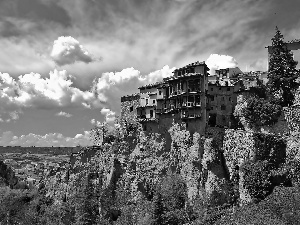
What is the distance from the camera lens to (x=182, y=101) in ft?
251

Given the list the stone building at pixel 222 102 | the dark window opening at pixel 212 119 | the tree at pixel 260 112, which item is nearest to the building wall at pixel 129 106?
→ the stone building at pixel 222 102

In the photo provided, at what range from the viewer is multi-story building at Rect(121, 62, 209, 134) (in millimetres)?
74375

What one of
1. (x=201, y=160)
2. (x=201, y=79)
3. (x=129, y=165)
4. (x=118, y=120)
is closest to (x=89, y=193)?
(x=129, y=165)

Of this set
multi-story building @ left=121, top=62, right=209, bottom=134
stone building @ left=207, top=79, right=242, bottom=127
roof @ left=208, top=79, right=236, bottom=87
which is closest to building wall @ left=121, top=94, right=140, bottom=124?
→ multi-story building @ left=121, top=62, right=209, bottom=134

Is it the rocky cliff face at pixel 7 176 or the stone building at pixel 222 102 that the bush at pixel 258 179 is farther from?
the rocky cliff face at pixel 7 176

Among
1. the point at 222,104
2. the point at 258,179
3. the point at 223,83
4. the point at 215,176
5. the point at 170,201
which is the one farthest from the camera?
the point at 223,83

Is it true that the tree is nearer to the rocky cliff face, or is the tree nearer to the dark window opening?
the dark window opening

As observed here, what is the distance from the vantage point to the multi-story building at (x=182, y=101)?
244 feet

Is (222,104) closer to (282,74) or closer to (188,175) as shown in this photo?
(282,74)

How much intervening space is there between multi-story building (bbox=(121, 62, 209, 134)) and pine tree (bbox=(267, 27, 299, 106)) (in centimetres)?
1386

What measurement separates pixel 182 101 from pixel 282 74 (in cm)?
2111

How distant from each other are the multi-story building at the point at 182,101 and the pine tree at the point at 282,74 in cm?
1386

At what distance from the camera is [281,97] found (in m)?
76.1

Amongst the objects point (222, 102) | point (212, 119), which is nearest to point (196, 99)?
point (212, 119)
